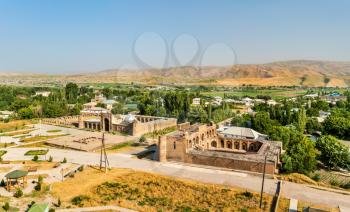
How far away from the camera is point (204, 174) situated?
27141 millimetres

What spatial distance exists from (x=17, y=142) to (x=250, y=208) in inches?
1338

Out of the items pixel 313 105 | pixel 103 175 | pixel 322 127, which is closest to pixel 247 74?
pixel 313 105

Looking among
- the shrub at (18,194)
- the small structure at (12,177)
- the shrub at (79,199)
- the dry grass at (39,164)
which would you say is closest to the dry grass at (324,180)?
the shrub at (79,199)

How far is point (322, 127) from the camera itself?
170 ft

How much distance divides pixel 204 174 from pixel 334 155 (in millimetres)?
15064

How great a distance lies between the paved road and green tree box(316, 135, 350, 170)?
9.25 meters

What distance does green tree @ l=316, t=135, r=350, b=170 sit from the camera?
1238 inches

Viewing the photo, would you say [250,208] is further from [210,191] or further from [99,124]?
[99,124]

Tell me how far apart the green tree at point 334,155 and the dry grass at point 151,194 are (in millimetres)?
13804

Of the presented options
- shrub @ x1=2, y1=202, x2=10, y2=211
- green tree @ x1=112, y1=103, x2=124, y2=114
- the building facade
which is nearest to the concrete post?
the building facade

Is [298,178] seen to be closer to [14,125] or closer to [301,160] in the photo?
[301,160]

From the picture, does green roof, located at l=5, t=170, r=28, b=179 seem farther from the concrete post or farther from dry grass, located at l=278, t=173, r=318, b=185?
dry grass, located at l=278, t=173, r=318, b=185

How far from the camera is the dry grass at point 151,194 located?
2058cm

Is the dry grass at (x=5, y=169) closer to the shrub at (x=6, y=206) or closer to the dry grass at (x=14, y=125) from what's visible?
the shrub at (x=6, y=206)
